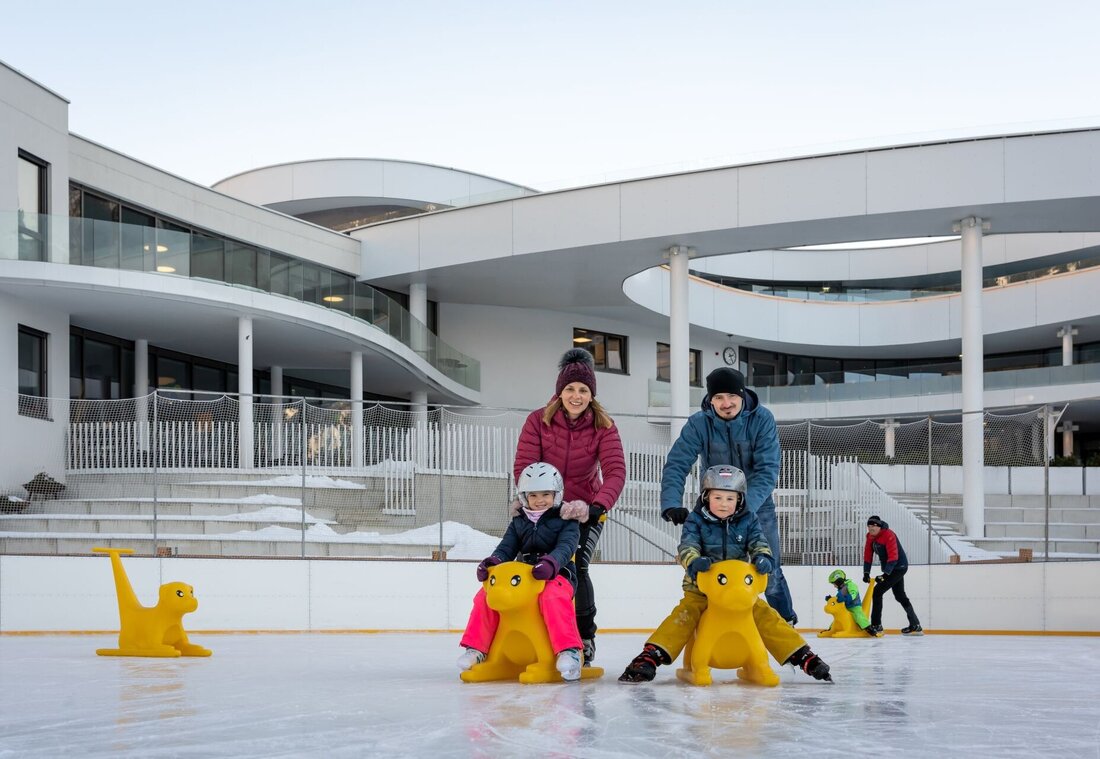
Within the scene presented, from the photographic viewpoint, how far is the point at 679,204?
20984 millimetres

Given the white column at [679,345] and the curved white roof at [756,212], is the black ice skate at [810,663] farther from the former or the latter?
the white column at [679,345]

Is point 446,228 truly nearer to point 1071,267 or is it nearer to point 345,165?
point 345,165

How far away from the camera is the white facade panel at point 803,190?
19688 millimetres

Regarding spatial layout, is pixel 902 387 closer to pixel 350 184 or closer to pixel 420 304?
pixel 420 304

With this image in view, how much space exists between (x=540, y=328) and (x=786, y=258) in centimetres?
1291

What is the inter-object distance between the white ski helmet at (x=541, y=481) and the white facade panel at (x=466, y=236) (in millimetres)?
17653

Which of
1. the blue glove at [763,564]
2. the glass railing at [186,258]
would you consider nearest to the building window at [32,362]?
the glass railing at [186,258]

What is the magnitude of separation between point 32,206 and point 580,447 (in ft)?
51.5

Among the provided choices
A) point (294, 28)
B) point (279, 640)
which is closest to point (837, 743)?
point (279, 640)

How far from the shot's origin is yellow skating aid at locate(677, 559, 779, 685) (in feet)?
17.3

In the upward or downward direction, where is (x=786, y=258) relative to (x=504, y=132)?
downward

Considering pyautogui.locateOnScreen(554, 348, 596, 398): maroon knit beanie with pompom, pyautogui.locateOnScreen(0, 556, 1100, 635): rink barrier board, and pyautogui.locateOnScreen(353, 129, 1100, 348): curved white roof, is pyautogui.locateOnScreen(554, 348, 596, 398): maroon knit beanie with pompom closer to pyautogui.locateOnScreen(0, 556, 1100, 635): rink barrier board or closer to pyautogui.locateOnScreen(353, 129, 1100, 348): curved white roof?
pyautogui.locateOnScreen(0, 556, 1100, 635): rink barrier board

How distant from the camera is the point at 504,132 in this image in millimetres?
35844

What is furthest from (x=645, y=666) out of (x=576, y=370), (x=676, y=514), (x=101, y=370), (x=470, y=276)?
(x=470, y=276)
